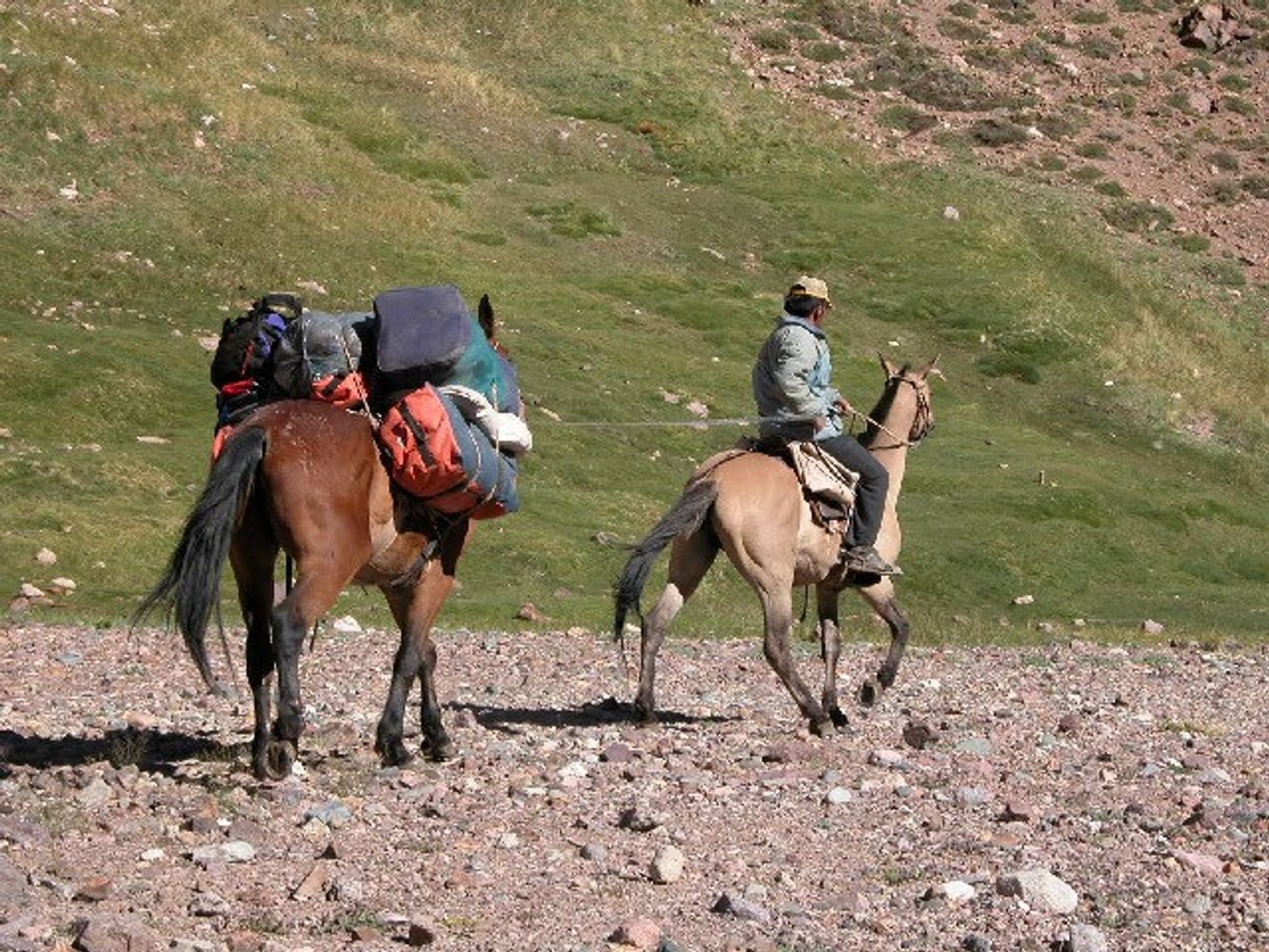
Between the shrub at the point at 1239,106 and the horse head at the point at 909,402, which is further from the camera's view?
the shrub at the point at 1239,106

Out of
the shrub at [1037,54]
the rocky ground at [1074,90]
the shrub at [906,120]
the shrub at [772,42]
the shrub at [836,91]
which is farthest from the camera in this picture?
the shrub at [1037,54]

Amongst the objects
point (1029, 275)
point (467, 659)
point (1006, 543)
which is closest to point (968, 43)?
point (1029, 275)

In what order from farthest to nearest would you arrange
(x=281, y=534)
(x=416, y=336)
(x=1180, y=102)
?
(x=1180, y=102), (x=416, y=336), (x=281, y=534)

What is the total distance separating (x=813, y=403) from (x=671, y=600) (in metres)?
1.81

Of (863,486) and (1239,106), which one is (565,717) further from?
(1239,106)

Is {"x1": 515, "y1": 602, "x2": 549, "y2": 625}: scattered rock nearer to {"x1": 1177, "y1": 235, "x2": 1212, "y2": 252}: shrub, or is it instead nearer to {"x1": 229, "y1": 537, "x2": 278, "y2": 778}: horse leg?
{"x1": 229, "y1": 537, "x2": 278, "y2": 778}: horse leg

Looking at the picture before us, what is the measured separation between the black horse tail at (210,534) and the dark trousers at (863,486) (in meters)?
5.53

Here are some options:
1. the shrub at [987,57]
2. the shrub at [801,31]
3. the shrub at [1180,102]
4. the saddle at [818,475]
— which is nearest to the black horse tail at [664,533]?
the saddle at [818,475]

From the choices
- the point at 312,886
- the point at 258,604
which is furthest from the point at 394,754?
the point at 312,886

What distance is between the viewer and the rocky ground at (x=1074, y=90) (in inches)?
2260

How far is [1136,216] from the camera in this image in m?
55.4

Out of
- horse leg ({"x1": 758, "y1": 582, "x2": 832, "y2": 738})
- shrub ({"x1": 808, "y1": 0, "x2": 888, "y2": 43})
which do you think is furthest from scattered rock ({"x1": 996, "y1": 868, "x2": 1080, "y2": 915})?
shrub ({"x1": 808, "y1": 0, "x2": 888, "y2": 43})

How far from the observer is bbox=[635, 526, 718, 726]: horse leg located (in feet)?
49.5

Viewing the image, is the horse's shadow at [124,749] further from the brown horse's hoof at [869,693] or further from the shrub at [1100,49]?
the shrub at [1100,49]
